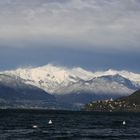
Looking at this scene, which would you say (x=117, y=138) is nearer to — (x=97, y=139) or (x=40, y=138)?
(x=97, y=139)

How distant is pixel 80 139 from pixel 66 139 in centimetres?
446

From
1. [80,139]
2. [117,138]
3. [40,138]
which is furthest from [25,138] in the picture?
[117,138]

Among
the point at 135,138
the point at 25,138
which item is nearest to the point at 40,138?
the point at 25,138

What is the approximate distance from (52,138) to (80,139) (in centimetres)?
817

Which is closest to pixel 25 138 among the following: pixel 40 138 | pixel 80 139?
pixel 40 138

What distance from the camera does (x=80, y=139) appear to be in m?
139

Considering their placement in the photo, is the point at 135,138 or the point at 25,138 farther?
the point at 135,138

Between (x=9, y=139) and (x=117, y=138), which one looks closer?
(x=9, y=139)

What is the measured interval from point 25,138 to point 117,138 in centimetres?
2685

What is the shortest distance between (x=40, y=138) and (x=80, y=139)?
1049cm

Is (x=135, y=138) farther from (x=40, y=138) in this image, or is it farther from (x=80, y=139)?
(x=40, y=138)

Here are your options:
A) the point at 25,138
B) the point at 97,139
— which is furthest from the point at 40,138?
the point at 97,139

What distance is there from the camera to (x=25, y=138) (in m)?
137

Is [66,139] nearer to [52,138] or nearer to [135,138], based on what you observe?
[52,138]
